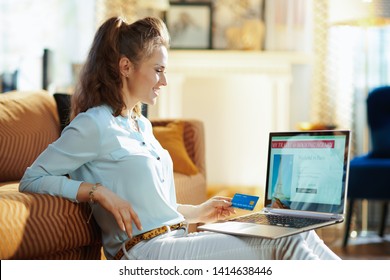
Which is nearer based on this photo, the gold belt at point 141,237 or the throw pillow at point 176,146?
the gold belt at point 141,237

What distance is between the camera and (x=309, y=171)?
1.73m

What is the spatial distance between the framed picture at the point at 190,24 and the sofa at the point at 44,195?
1.77 m

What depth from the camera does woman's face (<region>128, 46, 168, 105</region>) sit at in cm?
178

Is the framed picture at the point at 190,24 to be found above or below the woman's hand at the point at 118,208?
above

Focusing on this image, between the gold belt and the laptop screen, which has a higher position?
the laptop screen

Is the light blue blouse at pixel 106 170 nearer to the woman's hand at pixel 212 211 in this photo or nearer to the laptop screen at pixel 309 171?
the woman's hand at pixel 212 211

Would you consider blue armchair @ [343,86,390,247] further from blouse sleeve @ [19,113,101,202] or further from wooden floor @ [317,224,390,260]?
blouse sleeve @ [19,113,101,202]

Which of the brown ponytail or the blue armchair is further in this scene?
the blue armchair

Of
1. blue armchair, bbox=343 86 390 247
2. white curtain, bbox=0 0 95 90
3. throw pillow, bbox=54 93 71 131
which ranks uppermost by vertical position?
white curtain, bbox=0 0 95 90

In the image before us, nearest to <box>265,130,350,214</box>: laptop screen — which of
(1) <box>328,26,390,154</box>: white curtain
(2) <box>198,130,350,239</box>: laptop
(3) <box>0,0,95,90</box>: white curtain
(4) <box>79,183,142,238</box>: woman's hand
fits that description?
(2) <box>198,130,350,239</box>: laptop

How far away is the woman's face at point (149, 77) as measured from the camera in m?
1.78

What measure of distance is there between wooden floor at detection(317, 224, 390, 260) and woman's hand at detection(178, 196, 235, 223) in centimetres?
207

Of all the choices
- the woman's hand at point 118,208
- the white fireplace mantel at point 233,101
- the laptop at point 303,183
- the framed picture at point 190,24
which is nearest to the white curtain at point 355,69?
the white fireplace mantel at point 233,101

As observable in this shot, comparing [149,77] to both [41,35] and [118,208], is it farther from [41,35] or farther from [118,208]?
[41,35]
